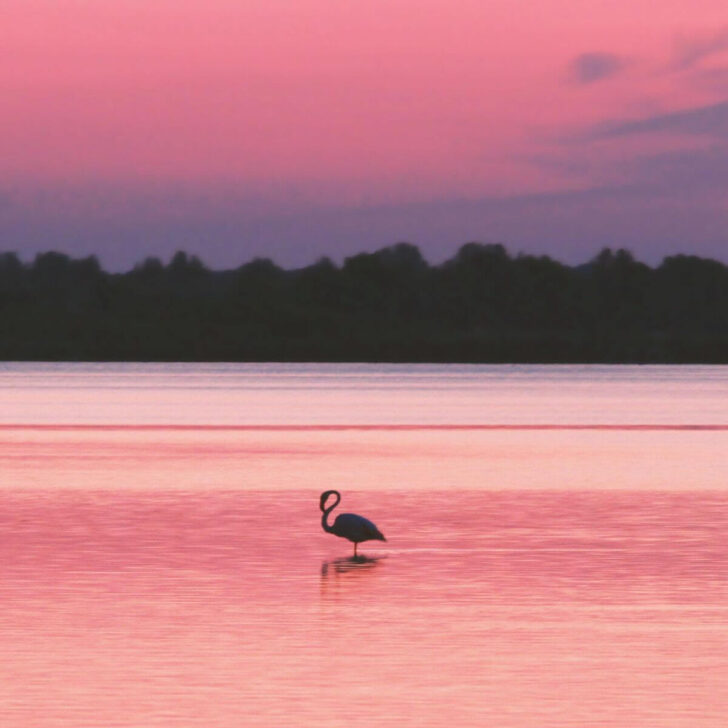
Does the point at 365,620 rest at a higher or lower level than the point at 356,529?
lower

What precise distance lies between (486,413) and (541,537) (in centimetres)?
5071

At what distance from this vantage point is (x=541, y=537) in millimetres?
22109

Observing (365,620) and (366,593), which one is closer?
(365,620)

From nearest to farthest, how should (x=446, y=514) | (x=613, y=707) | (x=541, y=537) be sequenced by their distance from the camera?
(x=613, y=707) < (x=541, y=537) < (x=446, y=514)

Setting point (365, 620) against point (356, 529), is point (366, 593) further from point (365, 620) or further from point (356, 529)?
point (356, 529)

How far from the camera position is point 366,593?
678 inches

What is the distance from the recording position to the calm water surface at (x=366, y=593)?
475 inches

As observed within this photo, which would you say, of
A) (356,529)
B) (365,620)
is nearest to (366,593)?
(365,620)

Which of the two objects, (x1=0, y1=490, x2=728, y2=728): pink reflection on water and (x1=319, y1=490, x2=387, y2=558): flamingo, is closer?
(x1=0, y1=490, x2=728, y2=728): pink reflection on water

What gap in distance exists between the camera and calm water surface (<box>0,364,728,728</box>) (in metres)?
12.1

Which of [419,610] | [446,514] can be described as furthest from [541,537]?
[419,610]

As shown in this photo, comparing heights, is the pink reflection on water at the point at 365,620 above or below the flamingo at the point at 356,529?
below

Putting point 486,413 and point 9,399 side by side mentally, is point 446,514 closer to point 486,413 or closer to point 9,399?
point 486,413

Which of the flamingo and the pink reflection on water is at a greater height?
the flamingo
